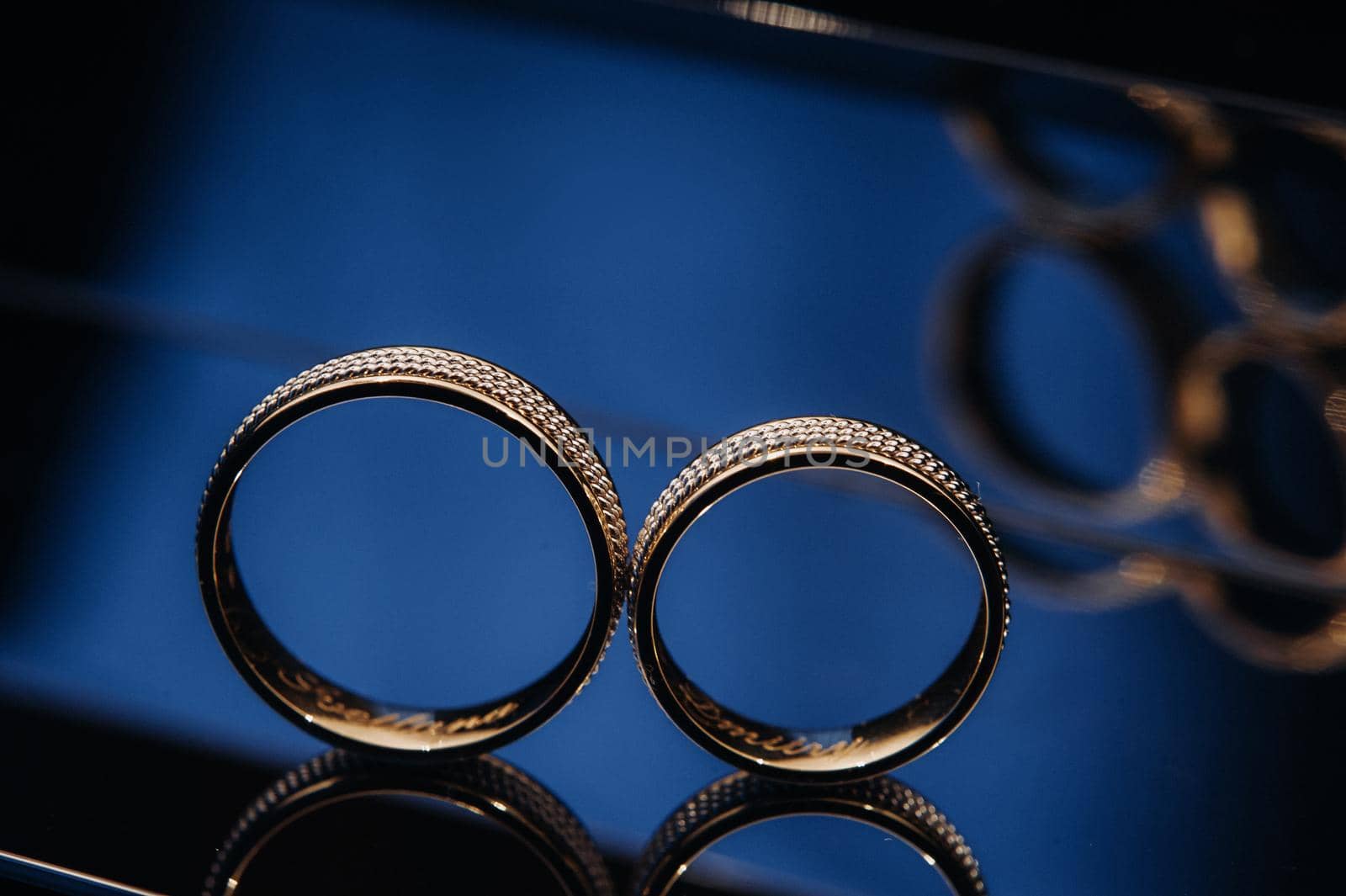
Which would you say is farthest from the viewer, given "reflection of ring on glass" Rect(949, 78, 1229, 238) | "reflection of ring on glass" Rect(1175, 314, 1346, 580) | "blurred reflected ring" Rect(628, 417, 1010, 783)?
"reflection of ring on glass" Rect(949, 78, 1229, 238)

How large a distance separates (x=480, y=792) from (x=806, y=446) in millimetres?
152

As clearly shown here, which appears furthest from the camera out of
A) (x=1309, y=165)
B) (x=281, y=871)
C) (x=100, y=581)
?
(x=1309, y=165)

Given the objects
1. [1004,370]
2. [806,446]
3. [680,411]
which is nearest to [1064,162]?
[1004,370]

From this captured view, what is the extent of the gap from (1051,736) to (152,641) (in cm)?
32

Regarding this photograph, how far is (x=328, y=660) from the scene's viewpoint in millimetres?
438

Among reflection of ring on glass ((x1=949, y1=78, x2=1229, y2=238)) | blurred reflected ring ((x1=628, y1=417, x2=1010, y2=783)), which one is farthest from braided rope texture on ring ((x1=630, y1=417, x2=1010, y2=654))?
reflection of ring on glass ((x1=949, y1=78, x2=1229, y2=238))

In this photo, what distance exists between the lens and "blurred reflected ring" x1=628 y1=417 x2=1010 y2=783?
0.36 m

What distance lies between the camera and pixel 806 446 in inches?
14.2

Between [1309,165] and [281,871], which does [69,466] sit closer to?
[281,871]

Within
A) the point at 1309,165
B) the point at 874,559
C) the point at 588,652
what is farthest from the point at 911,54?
the point at 588,652

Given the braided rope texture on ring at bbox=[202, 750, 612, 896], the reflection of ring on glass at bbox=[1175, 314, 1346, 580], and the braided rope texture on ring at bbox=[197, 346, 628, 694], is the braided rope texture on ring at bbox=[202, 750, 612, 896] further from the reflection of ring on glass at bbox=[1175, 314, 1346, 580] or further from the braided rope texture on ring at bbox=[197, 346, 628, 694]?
the reflection of ring on glass at bbox=[1175, 314, 1346, 580]

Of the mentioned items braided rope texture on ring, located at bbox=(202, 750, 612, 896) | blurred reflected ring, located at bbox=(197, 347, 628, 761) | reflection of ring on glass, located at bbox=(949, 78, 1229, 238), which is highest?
reflection of ring on glass, located at bbox=(949, 78, 1229, 238)

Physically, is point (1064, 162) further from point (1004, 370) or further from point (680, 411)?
point (680, 411)

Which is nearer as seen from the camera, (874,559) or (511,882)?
(511,882)
